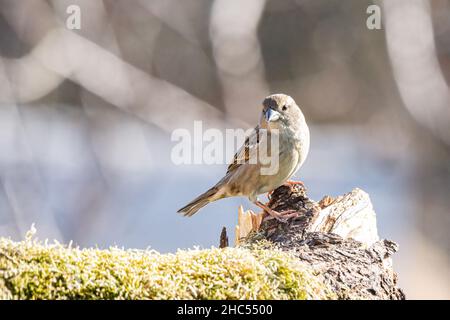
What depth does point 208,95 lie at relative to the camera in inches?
350

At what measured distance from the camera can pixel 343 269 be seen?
3154 mm

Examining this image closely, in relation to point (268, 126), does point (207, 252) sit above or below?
below

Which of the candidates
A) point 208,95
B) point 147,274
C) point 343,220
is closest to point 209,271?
point 147,274

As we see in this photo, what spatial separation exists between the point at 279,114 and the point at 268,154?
0.29 m

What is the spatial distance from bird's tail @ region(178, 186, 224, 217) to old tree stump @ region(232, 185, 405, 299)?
0.55 m

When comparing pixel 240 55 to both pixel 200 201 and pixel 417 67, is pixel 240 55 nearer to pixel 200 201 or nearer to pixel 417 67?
pixel 417 67

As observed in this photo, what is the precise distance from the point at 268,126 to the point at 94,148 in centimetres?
455

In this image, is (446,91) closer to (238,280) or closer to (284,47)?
(284,47)

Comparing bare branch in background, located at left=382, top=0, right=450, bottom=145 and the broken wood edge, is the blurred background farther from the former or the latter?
the broken wood edge

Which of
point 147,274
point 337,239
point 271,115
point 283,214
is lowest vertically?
point 147,274

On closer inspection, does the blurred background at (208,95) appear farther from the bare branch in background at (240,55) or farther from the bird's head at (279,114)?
the bird's head at (279,114)
